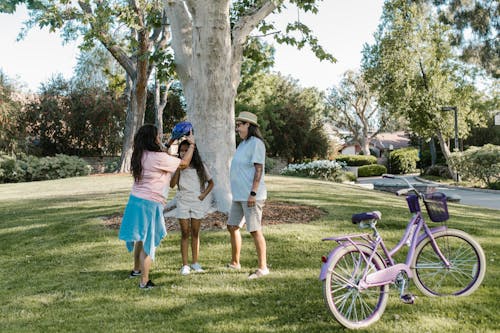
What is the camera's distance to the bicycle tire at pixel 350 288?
154 inches

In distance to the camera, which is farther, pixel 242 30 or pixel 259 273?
pixel 242 30

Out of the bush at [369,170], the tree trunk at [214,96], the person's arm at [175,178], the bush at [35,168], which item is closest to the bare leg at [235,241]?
the person's arm at [175,178]

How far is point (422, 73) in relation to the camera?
36.6 meters

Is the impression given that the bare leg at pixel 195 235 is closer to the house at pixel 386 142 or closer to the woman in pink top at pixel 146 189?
the woman in pink top at pixel 146 189

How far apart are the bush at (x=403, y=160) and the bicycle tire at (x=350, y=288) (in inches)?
1730

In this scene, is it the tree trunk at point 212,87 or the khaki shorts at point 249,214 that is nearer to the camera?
the khaki shorts at point 249,214

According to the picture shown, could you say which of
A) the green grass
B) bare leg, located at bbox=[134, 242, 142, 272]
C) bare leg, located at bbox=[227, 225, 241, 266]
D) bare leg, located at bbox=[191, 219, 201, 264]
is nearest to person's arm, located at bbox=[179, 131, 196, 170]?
bare leg, located at bbox=[191, 219, 201, 264]

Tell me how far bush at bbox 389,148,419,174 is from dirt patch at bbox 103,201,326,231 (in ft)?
125

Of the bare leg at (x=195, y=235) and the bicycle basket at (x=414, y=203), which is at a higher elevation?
the bicycle basket at (x=414, y=203)

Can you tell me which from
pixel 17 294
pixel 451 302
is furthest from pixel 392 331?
pixel 17 294

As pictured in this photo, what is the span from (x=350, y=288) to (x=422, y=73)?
3580cm

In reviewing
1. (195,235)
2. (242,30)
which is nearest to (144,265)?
(195,235)

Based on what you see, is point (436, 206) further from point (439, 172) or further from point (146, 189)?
point (439, 172)

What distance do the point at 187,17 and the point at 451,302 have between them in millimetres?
7023
